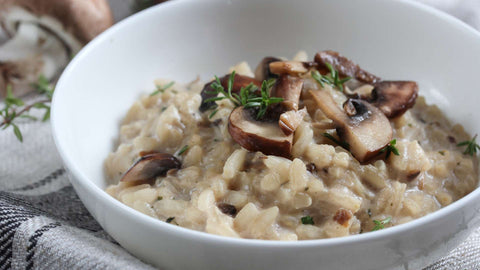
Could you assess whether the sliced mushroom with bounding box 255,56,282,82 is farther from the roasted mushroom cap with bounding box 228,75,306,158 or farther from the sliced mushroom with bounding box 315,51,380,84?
the roasted mushroom cap with bounding box 228,75,306,158

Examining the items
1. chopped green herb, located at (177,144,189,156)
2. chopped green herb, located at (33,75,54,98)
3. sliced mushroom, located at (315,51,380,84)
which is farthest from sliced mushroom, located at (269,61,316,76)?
chopped green herb, located at (33,75,54,98)

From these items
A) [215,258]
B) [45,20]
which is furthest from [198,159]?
[45,20]

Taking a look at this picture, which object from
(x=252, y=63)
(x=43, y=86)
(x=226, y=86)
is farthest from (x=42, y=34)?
(x=226, y=86)

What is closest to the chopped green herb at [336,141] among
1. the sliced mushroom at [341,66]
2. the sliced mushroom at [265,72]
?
the sliced mushroom at [341,66]

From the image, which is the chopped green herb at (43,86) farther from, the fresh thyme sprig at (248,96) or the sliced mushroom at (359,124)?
the sliced mushroom at (359,124)

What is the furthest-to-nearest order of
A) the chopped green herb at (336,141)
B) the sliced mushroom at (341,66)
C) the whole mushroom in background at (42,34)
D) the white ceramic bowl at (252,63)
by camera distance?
the whole mushroom in background at (42,34), the sliced mushroom at (341,66), the chopped green herb at (336,141), the white ceramic bowl at (252,63)
